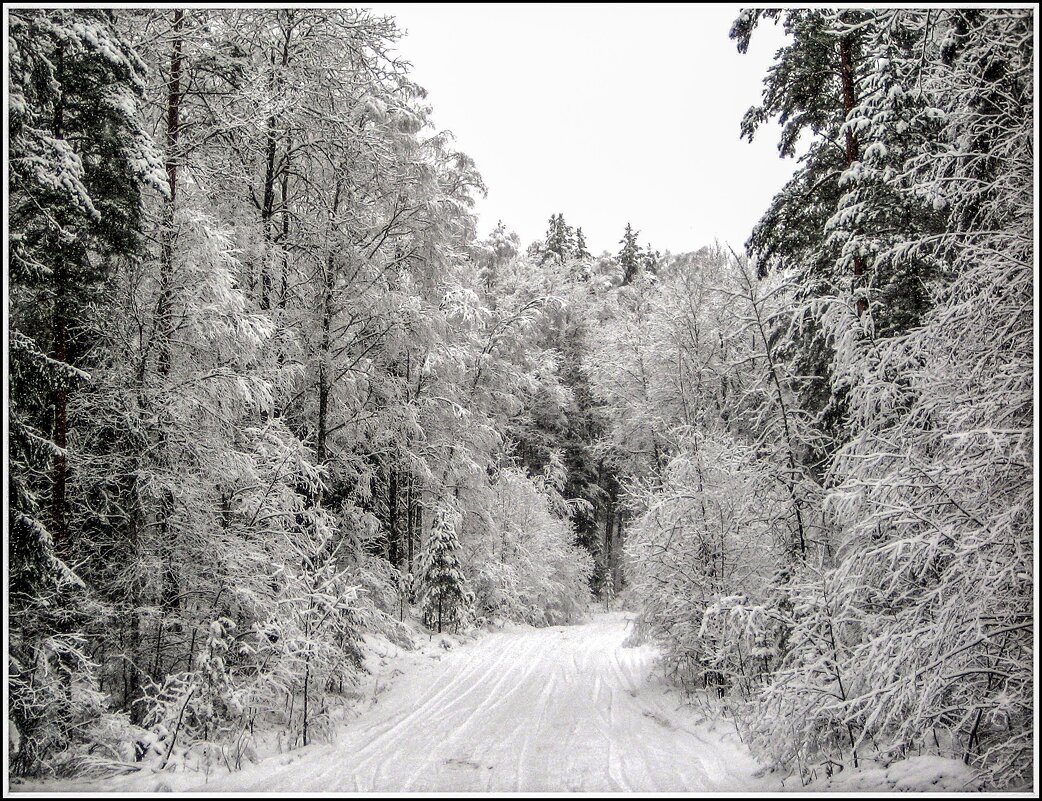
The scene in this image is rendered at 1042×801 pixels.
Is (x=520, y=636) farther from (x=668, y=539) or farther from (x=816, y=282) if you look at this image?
(x=816, y=282)

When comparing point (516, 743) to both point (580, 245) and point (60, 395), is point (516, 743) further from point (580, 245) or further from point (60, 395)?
point (580, 245)

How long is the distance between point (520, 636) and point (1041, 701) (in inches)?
542

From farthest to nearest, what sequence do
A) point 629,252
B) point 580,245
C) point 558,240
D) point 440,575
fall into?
point 580,245 → point 629,252 → point 558,240 → point 440,575

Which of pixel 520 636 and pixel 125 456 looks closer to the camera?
pixel 125 456

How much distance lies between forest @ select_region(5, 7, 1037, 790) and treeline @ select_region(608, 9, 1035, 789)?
48mm

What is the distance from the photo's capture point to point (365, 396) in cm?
1218

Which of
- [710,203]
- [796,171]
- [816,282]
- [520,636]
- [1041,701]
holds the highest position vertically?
[710,203]

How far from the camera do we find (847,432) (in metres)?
7.38

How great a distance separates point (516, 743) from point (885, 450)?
16.7ft

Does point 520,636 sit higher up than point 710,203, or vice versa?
point 710,203

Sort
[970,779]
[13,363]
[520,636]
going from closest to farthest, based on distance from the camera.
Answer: [970,779] → [13,363] → [520,636]

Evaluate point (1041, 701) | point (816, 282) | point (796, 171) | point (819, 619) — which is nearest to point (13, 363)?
point (819, 619)

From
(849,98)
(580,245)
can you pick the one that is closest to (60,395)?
(849,98)

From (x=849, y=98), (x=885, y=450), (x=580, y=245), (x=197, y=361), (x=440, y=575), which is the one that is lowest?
(x=440, y=575)
